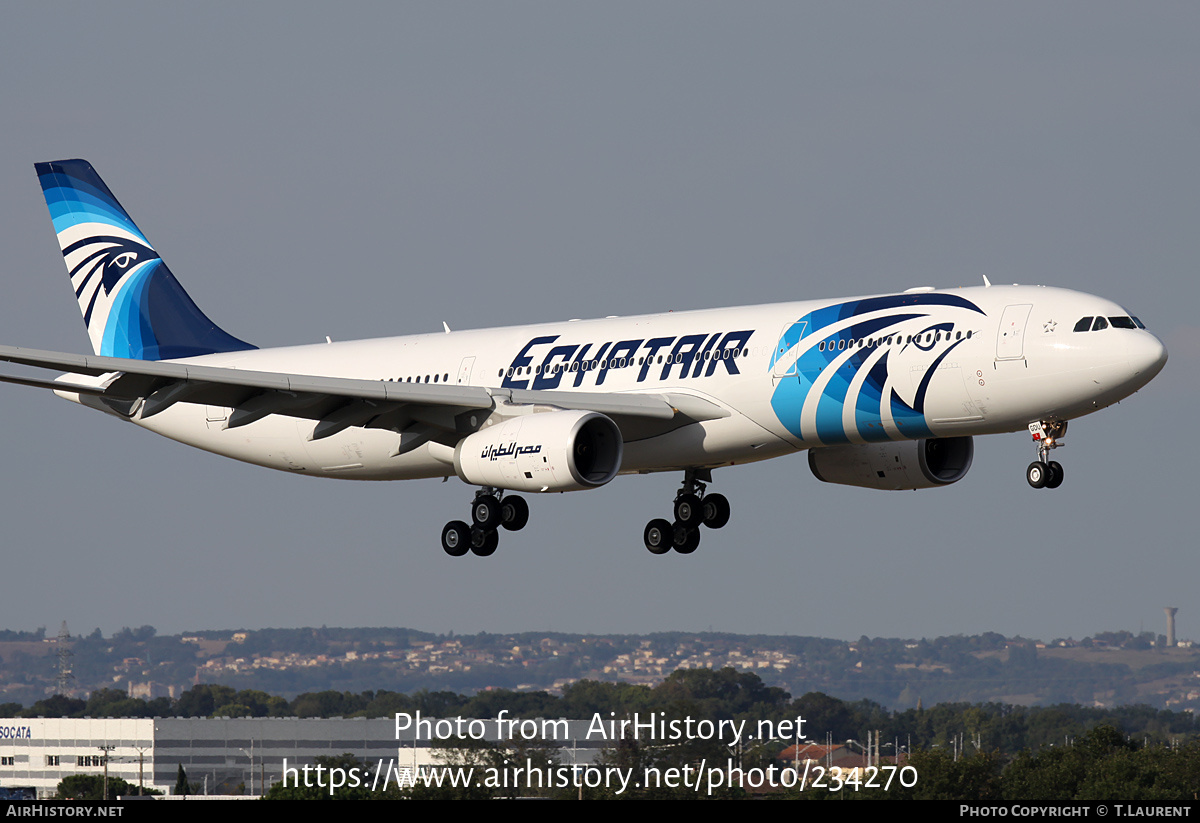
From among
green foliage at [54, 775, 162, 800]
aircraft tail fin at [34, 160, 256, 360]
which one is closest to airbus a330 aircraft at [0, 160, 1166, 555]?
aircraft tail fin at [34, 160, 256, 360]

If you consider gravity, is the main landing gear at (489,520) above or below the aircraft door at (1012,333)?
below

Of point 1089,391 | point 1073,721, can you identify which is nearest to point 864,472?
point 1089,391

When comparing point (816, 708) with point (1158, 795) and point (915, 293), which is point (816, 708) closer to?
point (1158, 795)

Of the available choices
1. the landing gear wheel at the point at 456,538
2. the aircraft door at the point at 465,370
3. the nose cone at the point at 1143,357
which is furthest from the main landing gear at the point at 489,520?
the nose cone at the point at 1143,357

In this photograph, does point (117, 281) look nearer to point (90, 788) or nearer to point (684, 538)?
point (684, 538)

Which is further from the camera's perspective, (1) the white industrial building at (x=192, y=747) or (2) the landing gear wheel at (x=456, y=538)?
(1) the white industrial building at (x=192, y=747)

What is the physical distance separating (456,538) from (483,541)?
2.72ft

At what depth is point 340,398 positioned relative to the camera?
129 ft

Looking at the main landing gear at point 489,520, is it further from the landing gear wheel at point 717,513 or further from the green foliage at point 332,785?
the green foliage at point 332,785

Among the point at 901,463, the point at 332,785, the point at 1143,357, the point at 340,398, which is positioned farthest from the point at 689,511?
the point at 332,785

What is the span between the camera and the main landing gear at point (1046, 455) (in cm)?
3531

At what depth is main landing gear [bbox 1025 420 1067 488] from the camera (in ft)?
116

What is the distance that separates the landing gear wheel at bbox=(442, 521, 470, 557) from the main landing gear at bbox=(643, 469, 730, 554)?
4.83m
